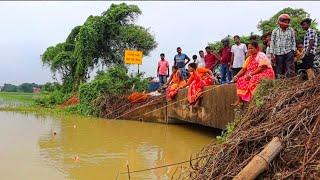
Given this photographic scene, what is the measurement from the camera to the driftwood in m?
4.20

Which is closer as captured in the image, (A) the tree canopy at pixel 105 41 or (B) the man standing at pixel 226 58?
(B) the man standing at pixel 226 58

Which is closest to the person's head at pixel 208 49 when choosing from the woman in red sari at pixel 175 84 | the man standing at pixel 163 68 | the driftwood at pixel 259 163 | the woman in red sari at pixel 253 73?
the woman in red sari at pixel 175 84

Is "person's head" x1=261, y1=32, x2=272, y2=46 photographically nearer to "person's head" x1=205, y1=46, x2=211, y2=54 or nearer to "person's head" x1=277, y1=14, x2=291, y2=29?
"person's head" x1=277, y1=14, x2=291, y2=29

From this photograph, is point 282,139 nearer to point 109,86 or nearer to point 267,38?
point 267,38

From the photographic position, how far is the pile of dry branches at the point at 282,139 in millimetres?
4363

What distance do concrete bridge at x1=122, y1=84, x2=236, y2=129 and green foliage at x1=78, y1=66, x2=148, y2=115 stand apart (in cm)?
222

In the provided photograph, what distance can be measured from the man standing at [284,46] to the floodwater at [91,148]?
236 centimetres

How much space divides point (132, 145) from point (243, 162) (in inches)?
192

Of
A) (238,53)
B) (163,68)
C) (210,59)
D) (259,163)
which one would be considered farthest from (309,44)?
(163,68)

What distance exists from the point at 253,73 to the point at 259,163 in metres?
3.53

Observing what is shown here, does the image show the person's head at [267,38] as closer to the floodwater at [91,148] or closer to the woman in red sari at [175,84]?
the floodwater at [91,148]

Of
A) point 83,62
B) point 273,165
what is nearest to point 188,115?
point 273,165

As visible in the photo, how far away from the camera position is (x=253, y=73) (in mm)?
7590

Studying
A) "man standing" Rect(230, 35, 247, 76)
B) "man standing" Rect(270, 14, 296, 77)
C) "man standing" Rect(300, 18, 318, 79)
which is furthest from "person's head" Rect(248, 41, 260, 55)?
"man standing" Rect(230, 35, 247, 76)
